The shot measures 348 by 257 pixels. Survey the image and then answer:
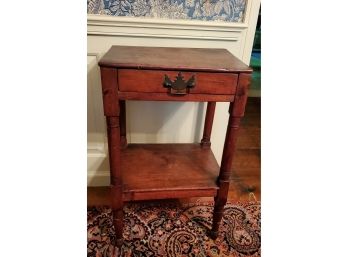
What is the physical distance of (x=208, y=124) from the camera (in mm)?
1247

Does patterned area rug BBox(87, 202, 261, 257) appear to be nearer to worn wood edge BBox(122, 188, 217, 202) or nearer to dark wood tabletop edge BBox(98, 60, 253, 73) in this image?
worn wood edge BBox(122, 188, 217, 202)

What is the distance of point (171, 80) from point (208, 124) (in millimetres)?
521

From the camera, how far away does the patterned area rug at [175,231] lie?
3.48ft

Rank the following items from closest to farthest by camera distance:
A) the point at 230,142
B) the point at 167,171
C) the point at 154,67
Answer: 1. the point at 154,67
2. the point at 230,142
3. the point at 167,171

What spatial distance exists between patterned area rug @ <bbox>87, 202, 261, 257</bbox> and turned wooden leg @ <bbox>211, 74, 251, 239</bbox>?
83 mm

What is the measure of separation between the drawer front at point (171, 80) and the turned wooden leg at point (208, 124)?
40 centimetres

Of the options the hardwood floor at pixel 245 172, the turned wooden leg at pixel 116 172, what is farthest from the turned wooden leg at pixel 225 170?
the turned wooden leg at pixel 116 172

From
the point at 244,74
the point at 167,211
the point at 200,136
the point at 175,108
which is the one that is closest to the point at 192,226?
the point at 167,211

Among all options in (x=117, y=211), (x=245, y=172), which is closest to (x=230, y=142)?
(x=117, y=211)

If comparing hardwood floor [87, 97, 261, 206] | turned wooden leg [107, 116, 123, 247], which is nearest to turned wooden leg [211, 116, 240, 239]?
hardwood floor [87, 97, 261, 206]

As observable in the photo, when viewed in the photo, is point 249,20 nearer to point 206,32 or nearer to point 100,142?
point 206,32

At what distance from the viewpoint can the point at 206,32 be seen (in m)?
1.12

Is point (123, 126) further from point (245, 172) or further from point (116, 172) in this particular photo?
point (245, 172)

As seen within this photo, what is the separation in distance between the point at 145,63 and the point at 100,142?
0.69m
